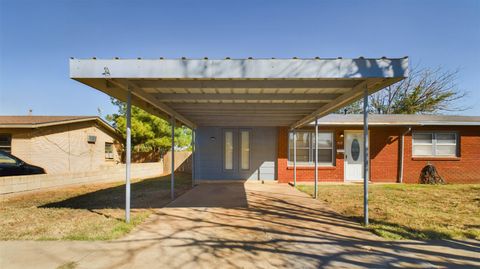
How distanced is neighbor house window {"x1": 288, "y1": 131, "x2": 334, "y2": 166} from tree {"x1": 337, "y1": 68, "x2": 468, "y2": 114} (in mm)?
16245

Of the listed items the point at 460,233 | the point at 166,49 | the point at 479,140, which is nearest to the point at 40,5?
the point at 166,49

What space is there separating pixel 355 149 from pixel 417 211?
627cm

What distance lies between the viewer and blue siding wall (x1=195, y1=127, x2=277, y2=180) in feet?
40.1

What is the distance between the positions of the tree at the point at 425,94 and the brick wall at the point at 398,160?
14.7 metres

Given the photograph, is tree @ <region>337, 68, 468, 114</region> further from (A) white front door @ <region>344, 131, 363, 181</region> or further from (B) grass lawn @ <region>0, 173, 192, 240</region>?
(B) grass lawn @ <region>0, 173, 192, 240</region>

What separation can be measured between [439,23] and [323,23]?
9.12 m

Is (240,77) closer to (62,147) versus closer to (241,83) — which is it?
(241,83)

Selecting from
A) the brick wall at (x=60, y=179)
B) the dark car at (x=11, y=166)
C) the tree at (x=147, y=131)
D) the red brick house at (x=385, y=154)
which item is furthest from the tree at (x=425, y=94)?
the dark car at (x=11, y=166)

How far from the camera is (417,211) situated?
6547 millimetres

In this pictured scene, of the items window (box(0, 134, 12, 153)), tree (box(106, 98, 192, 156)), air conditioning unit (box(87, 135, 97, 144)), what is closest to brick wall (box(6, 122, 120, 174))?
air conditioning unit (box(87, 135, 97, 144))

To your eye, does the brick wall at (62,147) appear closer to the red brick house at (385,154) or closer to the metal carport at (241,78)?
the metal carport at (241,78)

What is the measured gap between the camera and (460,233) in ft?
15.5

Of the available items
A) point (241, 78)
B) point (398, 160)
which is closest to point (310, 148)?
point (398, 160)

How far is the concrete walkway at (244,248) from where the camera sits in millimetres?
3420
